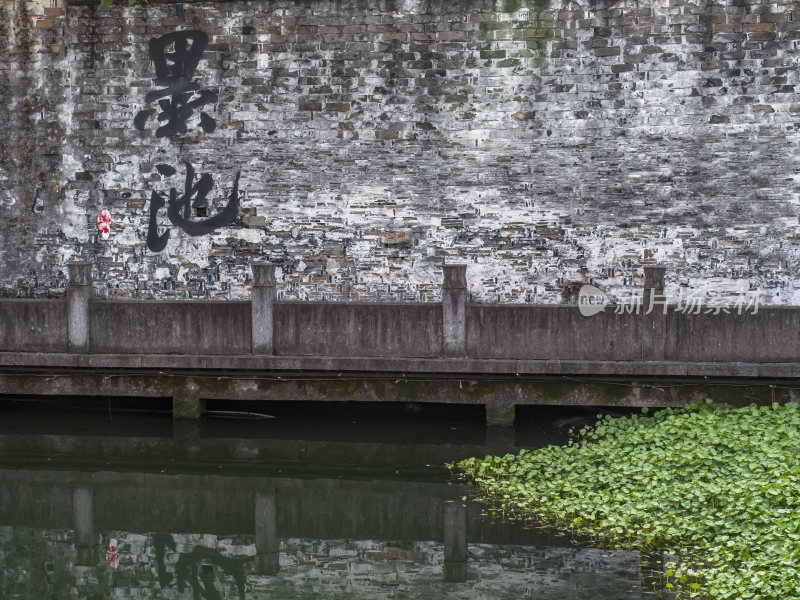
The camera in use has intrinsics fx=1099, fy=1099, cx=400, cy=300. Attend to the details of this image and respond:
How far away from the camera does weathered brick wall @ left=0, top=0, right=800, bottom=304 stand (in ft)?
42.8

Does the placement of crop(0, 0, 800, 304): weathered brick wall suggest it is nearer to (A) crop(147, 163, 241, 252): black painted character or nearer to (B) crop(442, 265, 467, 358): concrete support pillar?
(A) crop(147, 163, 241, 252): black painted character

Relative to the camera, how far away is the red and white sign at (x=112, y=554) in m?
8.23

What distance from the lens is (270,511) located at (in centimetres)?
941

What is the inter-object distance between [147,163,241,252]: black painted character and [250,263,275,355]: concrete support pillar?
121 inches

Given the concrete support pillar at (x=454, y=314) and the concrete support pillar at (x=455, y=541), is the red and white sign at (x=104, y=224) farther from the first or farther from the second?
the concrete support pillar at (x=455, y=541)

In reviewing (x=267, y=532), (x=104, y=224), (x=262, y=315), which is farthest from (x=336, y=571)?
(x=104, y=224)

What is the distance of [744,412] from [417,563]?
361 centimetres

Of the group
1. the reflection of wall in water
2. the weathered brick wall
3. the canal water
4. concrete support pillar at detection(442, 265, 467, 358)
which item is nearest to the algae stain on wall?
the weathered brick wall

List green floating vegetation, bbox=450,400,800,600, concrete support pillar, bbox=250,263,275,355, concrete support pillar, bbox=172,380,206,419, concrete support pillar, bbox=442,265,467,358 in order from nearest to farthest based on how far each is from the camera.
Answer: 1. green floating vegetation, bbox=450,400,800,600
2. concrete support pillar, bbox=442,265,467,358
3. concrete support pillar, bbox=250,263,275,355
4. concrete support pillar, bbox=172,380,206,419

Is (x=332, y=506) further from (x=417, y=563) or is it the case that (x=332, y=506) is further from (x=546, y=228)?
(x=546, y=228)

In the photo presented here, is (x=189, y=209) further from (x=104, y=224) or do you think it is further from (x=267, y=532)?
(x=267, y=532)

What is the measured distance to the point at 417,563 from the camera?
8172 millimetres

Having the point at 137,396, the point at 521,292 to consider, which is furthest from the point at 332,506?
the point at 521,292

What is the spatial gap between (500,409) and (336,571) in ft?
10.9
